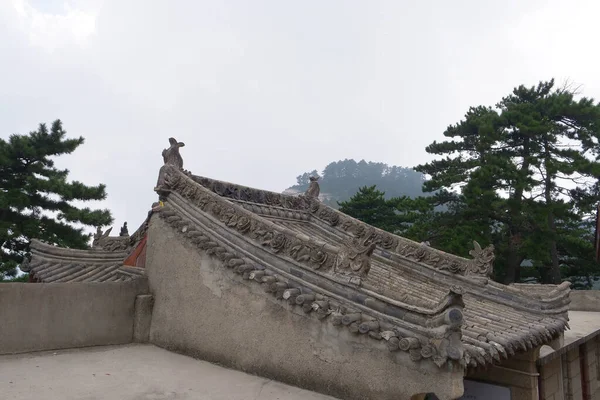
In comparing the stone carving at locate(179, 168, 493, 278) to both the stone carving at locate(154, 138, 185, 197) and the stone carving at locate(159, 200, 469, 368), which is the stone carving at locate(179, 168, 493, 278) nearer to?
the stone carving at locate(154, 138, 185, 197)

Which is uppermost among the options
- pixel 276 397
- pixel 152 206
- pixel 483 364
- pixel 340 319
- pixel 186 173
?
pixel 186 173

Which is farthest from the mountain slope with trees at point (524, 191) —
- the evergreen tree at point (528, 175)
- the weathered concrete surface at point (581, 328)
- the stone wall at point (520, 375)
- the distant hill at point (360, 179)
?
the distant hill at point (360, 179)

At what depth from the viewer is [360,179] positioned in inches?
4373

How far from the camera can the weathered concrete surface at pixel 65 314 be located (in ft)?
18.1

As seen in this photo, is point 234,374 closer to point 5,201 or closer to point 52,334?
point 52,334

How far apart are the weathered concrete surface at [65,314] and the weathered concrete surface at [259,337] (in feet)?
1.36

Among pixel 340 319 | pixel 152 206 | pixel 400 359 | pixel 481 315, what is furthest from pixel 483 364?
Result: pixel 152 206

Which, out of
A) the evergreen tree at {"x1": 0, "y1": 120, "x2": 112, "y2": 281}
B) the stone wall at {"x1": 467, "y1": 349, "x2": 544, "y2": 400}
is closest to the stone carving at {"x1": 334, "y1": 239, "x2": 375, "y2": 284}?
the stone wall at {"x1": 467, "y1": 349, "x2": 544, "y2": 400}

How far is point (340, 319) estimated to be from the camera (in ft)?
14.1

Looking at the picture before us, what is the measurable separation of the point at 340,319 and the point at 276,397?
945 mm

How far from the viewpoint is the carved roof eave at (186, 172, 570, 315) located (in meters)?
6.56

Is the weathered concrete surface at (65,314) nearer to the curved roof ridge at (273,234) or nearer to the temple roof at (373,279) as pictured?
the temple roof at (373,279)

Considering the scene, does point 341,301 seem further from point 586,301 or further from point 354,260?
point 586,301

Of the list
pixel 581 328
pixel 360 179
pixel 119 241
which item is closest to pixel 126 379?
pixel 119 241
